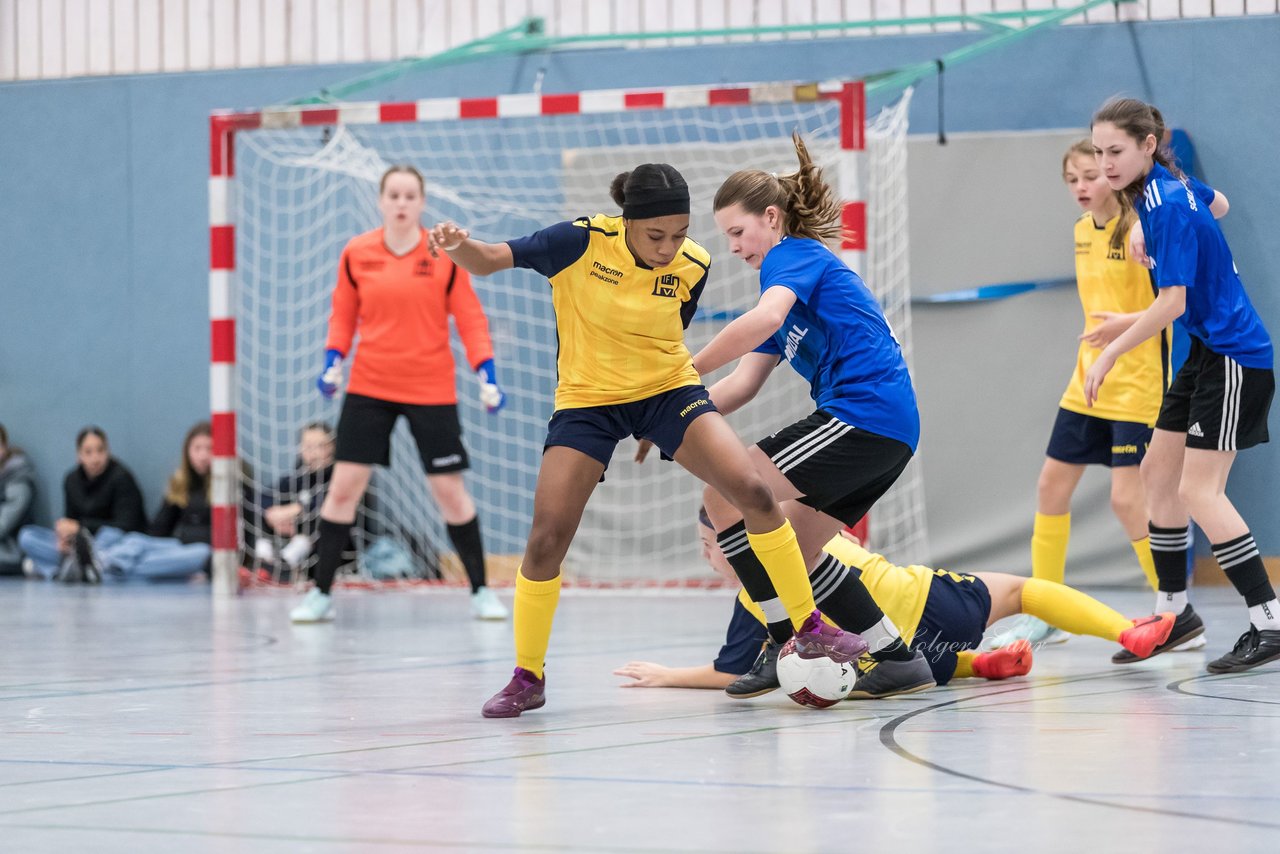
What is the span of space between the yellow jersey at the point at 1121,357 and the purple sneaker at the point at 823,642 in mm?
2122

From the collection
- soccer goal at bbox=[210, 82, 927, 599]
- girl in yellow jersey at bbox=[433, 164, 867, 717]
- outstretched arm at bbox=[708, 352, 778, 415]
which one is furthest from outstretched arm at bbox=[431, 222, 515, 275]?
soccer goal at bbox=[210, 82, 927, 599]

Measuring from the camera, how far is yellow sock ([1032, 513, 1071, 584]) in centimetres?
608

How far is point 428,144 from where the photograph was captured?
10867 mm

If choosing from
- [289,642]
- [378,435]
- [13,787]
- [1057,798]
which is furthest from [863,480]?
[378,435]

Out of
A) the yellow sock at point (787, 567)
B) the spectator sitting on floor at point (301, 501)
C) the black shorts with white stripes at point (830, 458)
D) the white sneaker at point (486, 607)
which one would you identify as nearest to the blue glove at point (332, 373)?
the white sneaker at point (486, 607)

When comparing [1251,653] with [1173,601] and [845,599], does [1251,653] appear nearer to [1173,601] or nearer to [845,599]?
[1173,601]

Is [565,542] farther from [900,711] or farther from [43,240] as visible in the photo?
[43,240]

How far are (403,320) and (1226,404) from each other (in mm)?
3952

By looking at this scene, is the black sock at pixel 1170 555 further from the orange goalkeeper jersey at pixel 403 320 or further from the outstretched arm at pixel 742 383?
the orange goalkeeper jersey at pixel 403 320

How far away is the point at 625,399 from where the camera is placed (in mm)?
4328

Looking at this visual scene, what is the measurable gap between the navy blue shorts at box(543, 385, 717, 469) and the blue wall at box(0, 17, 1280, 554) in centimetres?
577

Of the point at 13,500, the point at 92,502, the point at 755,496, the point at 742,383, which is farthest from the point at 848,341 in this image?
the point at 13,500

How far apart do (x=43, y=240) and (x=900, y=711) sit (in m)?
9.33

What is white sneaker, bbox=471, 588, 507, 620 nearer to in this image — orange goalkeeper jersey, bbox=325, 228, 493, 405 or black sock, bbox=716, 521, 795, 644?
orange goalkeeper jersey, bbox=325, 228, 493, 405
